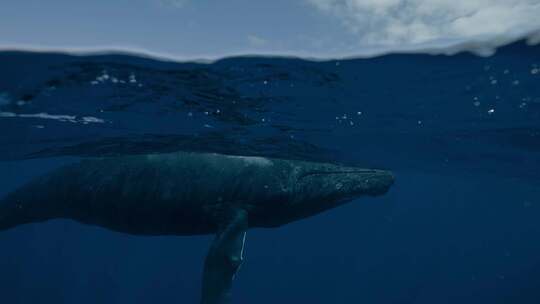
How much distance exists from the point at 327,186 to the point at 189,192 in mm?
3484

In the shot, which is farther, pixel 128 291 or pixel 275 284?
pixel 275 284

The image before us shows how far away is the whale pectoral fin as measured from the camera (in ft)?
25.7

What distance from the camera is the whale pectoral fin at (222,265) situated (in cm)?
782

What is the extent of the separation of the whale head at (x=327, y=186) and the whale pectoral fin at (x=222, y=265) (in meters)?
2.38

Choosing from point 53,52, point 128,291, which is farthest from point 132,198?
point 128,291

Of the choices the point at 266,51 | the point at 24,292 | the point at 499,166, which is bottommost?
the point at 24,292

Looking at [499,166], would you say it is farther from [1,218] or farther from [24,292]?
[24,292]

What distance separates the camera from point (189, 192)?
32.1ft

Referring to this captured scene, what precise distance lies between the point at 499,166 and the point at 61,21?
99.4 ft

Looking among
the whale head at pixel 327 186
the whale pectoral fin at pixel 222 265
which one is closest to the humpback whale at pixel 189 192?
the whale head at pixel 327 186

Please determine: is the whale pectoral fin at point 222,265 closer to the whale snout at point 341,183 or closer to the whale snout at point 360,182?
the whale snout at point 341,183

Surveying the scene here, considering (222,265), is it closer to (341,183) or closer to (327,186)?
(327,186)

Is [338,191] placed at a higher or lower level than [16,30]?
lower

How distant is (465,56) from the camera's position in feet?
32.9
